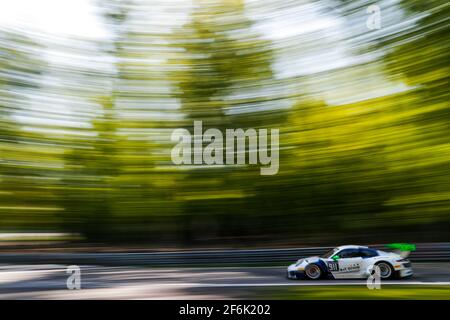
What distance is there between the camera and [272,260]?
5.99 m

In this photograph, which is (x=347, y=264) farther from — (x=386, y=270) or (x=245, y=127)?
(x=245, y=127)

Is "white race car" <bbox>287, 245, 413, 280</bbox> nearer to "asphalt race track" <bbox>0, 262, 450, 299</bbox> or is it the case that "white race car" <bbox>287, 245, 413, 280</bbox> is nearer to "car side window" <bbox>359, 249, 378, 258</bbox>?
"car side window" <bbox>359, 249, 378, 258</bbox>

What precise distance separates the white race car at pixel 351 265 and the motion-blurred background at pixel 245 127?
63 cm

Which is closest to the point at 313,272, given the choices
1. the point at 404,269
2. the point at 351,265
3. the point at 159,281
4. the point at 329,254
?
the point at 329,254

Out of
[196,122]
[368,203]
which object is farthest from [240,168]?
[368,203]

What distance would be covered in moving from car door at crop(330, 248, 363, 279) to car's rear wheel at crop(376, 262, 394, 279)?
0.24 metres

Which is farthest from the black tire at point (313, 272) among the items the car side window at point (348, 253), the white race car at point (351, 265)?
the car side window at point (348, 253)

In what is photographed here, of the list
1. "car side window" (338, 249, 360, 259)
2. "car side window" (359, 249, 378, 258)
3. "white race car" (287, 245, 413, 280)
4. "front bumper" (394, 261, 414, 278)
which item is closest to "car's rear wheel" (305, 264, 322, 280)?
"white race car" (287, 245, 413, 280)

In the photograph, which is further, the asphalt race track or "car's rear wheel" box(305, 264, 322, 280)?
"car's rear wheel" box(305, 264, 322, 280)

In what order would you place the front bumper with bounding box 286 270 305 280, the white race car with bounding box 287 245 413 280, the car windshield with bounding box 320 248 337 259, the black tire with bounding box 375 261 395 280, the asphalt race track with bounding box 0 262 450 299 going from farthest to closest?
the car windshield with bounding box 320 248 337 259
the front bumper with bounding box 286 270 305 280
the white race car with bounding box 287 245 413 280
the black tire with bounding box 375 261 395 280
the asphalt race track with bounding box 0 262 450 299

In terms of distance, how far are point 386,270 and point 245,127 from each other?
2.80 metres

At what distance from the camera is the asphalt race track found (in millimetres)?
4684

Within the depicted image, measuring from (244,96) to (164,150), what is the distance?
160 centimetres

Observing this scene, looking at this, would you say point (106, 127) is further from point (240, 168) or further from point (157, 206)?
point (240, 168)
